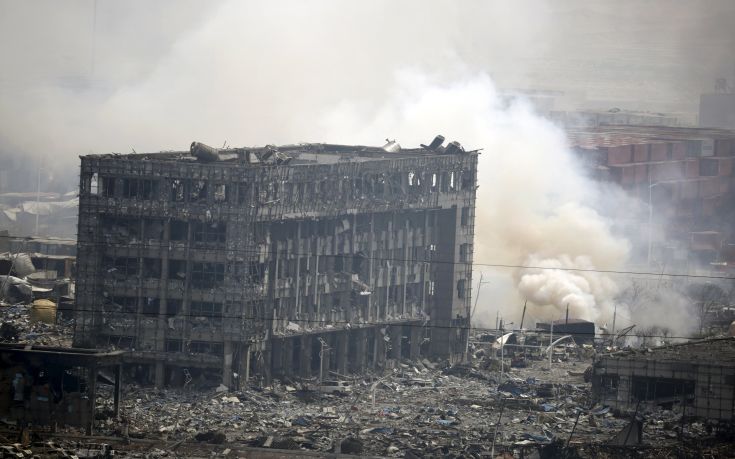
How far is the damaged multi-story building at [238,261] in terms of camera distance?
4894 centimetres

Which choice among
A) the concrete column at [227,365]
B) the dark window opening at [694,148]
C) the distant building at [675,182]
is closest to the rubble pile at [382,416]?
the concrete column at [227,365]

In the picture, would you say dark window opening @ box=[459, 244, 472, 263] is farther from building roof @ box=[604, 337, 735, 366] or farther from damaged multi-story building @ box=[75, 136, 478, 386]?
building roof @ box=[604, 337, 735, 366]

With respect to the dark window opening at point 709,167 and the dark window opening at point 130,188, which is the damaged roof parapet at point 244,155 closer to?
the dark window opening at point 130,188

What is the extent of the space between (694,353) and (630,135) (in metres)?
50.5

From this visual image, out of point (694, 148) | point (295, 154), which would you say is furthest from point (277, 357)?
point (694, 148)

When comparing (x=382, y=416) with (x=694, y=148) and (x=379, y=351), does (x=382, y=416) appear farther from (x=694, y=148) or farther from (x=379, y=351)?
(x=694, y=148)

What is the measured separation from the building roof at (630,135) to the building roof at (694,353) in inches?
1476

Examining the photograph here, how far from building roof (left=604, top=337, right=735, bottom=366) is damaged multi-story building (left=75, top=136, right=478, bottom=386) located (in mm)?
8999

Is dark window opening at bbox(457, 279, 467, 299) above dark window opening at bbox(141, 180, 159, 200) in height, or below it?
below

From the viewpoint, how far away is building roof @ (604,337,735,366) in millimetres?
46194

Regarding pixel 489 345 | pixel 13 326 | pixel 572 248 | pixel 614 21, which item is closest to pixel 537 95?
pixel 614 21

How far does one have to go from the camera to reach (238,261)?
49000 millimetres

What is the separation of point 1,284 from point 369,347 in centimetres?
1331

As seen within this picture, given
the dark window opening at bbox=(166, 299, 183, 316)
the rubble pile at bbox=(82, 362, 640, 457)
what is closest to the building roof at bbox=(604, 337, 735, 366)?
the rubble pile at bbox=(82, 362, 640, 457)
